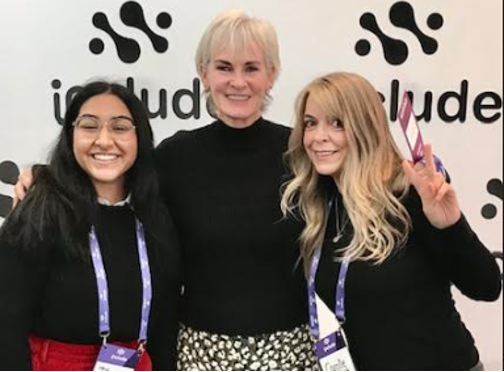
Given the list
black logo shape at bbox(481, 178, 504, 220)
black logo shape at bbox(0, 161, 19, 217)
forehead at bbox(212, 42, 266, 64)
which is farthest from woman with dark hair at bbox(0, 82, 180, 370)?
black logo shape at bbox(481, 178, 504, 220)

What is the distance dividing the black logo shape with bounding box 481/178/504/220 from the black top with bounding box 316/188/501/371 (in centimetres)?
109

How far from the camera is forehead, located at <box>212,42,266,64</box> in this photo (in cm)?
187

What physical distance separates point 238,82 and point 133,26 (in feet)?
2.71

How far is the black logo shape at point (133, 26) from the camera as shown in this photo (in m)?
2.51

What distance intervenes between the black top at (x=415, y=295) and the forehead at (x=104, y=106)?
694mm

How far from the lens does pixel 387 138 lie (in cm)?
176

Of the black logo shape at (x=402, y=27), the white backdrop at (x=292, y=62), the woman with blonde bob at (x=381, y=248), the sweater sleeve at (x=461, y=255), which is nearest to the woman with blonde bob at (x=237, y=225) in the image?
the woman with blonde bob at (x=381, y=248)

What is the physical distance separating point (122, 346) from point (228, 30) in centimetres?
92

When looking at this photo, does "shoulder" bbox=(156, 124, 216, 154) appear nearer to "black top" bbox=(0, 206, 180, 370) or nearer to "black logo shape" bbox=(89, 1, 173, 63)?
"black top" bbox=(0, 206, 180, 370)

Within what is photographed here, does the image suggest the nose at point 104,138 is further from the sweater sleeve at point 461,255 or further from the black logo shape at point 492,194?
the black logo shape at point 492,194

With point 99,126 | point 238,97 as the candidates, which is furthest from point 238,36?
point 99,126

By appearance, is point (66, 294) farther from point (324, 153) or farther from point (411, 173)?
point (411, 173)

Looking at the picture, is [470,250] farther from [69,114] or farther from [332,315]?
[69,114]

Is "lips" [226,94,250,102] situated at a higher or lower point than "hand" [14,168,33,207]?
higher
